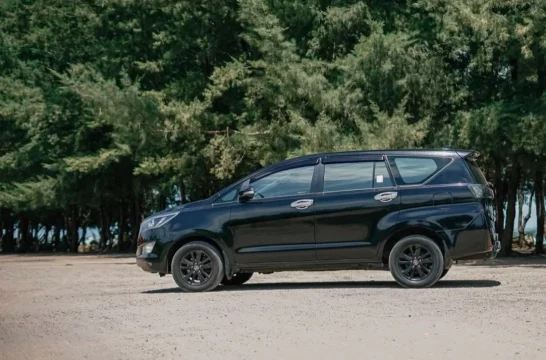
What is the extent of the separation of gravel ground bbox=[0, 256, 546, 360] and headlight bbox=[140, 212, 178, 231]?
3.30 ft

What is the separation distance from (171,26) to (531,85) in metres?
15.0

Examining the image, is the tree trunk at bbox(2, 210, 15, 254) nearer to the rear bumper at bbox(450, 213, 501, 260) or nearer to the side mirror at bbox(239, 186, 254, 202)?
the side mirror at bbox(239, 186, 254, 202)

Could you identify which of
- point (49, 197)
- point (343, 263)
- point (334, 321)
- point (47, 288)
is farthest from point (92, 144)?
point (334, 321)

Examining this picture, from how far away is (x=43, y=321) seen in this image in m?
13.5

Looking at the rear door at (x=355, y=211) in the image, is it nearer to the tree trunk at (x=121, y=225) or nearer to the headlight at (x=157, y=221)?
the headlight at (x=157, y=221)

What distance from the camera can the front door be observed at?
1681 centimetres

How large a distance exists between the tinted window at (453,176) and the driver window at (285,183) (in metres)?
1.80

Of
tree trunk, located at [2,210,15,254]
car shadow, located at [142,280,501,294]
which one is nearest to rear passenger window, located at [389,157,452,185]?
car shadow, located at [142,280,501,294]

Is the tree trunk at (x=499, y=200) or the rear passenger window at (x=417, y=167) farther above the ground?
the tree trunk at (x=499, y=200)

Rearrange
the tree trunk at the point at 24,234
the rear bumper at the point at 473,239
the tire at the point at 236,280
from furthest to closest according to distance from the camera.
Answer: the tree trunk at the point at 24,234, the tire at the point at 236,280, the rear bumper at the point at 473,239

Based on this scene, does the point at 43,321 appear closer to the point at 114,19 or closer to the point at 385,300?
the point at 385,300

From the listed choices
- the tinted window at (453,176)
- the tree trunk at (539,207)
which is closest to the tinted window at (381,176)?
the tinted window at (453,176)

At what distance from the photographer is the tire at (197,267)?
17.0 m

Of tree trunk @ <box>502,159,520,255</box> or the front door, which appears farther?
tree trunk @ <box>502,159,520,255</box>
